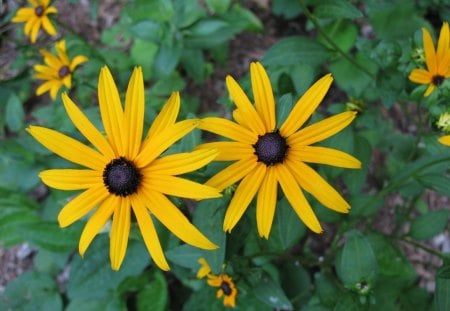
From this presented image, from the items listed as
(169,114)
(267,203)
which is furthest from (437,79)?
(169,114)

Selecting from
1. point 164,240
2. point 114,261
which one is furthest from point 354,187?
point 114,261

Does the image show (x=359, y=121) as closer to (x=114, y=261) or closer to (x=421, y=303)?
(x=421, y=303)

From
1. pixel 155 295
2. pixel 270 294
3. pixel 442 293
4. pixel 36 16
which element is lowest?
pixel 155 295

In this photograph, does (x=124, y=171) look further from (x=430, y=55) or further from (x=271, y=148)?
(x=430, y=55)

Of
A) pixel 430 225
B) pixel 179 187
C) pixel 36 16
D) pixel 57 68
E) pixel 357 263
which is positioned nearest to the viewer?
pixel 179 187

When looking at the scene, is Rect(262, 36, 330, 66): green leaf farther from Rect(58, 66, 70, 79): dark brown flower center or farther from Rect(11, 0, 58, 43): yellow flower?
Rect(11, 0, 58, 43): yellow flower

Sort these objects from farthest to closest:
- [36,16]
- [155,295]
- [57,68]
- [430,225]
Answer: [36,16]
[57,68]
[155,295]
[430,225]

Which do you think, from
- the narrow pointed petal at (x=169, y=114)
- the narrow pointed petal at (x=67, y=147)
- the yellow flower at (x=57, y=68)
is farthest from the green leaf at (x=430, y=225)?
A: the yellow flower at (x=57, y=68)
